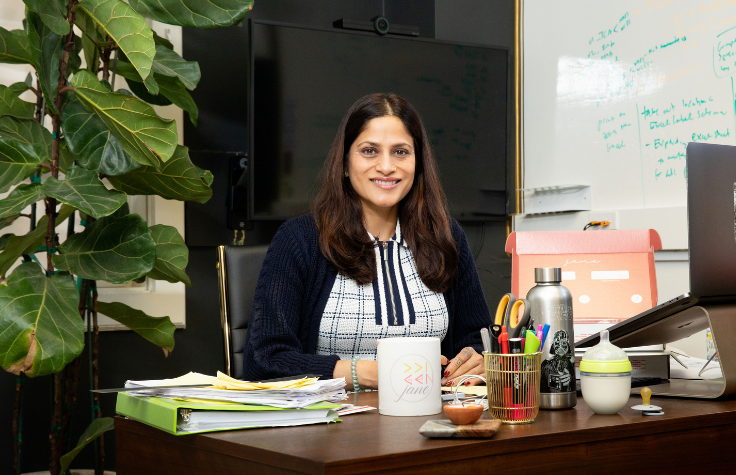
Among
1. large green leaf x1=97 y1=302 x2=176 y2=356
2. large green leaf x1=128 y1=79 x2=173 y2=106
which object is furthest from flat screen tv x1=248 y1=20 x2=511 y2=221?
large green leaf x1=97 y1=302 x2=176 y2=356

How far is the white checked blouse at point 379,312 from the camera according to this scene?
5.27 feet

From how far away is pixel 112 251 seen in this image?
67.4 inches

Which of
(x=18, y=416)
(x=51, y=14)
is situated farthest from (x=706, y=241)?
(x=18, y=416)

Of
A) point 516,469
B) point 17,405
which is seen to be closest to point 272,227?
point 17,405

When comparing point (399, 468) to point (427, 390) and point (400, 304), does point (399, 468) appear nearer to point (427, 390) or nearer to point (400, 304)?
point (427, 390)

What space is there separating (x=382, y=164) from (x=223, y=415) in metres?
0.97

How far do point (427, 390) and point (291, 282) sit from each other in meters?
0.68

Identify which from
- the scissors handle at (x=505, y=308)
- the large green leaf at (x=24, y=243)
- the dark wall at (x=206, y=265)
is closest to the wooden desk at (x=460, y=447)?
the scissors handle at (x=505, y=308)

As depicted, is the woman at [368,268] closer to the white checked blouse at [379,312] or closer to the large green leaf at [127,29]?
the white checked blouse at [379,312]

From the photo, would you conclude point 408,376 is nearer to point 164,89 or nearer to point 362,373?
A: point 362,373

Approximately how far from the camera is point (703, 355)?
7.23 feet

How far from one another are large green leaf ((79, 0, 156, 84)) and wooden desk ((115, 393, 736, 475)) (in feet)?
2.78

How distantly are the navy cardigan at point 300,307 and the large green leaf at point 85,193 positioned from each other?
348 millimetres

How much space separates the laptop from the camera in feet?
3.44
